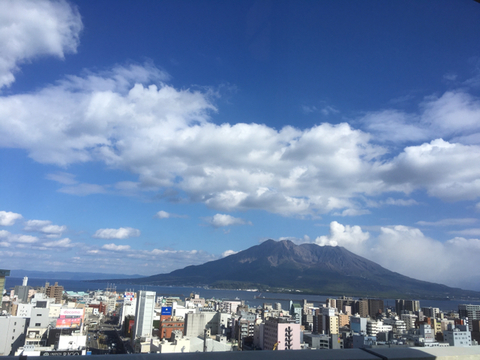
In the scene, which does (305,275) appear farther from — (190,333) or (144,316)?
(144,316)

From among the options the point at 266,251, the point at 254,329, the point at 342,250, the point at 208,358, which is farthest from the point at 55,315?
the point at 342,250

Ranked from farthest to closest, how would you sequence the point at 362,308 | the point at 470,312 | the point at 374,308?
the point at 374,308 → the point at 362,308 → the point at 470,312

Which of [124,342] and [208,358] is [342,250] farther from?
[208,358]

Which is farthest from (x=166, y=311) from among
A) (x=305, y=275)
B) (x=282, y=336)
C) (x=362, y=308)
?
(x=305, y=275)

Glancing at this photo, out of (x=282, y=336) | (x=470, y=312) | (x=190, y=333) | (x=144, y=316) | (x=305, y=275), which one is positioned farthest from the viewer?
(x=305, y=275)

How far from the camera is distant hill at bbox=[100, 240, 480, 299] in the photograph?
176 ft

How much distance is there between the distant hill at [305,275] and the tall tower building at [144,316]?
1562 inches

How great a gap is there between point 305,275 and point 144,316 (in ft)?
191

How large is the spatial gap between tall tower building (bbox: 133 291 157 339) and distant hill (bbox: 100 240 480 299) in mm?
39681

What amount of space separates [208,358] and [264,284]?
64143mm

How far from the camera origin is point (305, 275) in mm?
66375

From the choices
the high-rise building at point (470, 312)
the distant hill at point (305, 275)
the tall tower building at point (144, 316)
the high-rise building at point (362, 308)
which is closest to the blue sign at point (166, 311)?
the tall tower building at point (144, 316)

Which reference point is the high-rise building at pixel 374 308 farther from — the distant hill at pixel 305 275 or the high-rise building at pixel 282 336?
the distant hill at pixel 305 275

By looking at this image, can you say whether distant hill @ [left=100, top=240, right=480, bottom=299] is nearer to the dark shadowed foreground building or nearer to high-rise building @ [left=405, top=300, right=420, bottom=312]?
high-rise building @ [left=405, top=300, right=420, bottom=312]
